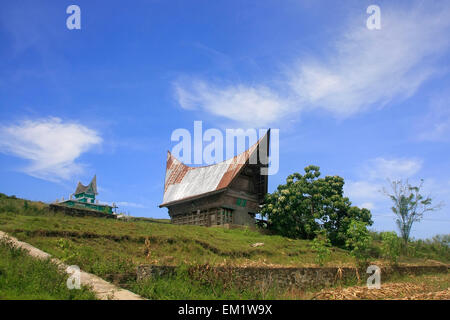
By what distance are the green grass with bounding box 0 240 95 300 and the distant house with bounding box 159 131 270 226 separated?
21.0m

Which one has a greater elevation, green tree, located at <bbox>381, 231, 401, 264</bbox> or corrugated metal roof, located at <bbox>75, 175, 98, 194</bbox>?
corrugated metal roof, located at <bbox>75, 175, 98, 194</bbox>

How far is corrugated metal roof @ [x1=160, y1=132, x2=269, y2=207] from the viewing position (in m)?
31.2

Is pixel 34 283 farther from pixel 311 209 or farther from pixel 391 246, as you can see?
pixel 311 209

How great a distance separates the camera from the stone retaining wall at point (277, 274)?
10.3 metres

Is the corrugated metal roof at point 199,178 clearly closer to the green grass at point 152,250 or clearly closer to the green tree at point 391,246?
the green grass at point 152,250

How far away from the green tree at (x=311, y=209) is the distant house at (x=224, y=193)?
6.31 ft

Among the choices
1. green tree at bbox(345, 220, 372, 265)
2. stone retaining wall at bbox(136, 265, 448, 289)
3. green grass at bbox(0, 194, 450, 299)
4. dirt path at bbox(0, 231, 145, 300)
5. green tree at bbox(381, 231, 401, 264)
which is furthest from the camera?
green tree at bbox(381, 231, 401, 264)

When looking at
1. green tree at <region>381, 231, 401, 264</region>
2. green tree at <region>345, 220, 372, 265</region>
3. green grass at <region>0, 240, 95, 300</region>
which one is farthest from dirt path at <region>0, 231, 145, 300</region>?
green tree at <region>381, 231, 401, 264</region>

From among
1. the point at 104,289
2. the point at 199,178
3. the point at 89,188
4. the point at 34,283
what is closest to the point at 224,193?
the point at 199,178

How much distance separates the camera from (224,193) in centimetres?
3028

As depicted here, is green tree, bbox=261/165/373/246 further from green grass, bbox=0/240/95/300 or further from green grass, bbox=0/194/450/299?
green grass, bbox=0/240/95/300

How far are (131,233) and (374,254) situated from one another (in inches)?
698
